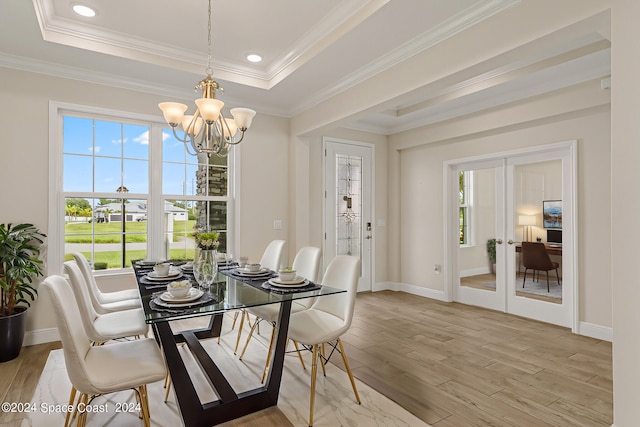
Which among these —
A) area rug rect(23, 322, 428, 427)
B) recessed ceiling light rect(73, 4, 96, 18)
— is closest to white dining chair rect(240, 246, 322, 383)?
area rug rect(23, 322, 428, 427)

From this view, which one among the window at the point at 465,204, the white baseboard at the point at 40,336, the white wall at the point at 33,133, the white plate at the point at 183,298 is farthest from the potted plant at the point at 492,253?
the white baseboard at the point at 40,336

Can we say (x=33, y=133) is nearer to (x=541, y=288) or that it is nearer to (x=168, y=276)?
(x=168, y=276)

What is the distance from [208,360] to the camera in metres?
2.46

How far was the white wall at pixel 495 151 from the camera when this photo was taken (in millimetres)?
3701

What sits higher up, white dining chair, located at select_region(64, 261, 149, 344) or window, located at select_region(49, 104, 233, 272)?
window, located at select_region(49, 104, 233, 272)

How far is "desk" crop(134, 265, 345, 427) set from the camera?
1950 mm

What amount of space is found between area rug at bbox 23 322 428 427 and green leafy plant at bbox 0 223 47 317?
0.70 m

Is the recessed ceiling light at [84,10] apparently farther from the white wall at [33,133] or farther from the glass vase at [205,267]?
the glass vase at [205,267]

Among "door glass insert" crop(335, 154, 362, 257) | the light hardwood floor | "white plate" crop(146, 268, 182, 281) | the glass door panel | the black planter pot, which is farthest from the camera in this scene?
"door glass insert" crop(335, 154, 362, 257)

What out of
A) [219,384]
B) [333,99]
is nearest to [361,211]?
[333,99]

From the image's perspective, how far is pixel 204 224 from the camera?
14.7 ft

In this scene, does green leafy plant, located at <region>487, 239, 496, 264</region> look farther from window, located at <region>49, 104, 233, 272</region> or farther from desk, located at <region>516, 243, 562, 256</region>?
window, located at <region>49, 104, 233, 272</region>

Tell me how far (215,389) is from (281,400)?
476mm

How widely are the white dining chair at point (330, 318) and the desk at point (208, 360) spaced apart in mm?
127
